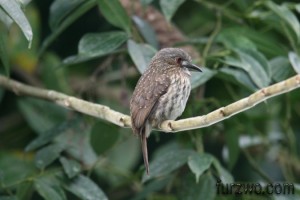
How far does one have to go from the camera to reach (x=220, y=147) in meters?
5.72

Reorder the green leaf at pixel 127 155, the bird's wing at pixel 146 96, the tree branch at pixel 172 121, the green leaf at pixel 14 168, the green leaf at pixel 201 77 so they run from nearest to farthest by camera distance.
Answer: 1. the tree branch at pixel 172 121
2. the bird's wing at pixel 146 96
3. the green leaf at pixel 201 77
4. the green leaf at pixel 14 168
5. the green leaf at pixel 127 155

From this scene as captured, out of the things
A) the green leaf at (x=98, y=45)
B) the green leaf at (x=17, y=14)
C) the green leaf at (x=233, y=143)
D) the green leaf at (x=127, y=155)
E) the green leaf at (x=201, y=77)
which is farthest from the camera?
the green leaf at (x=127, y=155)

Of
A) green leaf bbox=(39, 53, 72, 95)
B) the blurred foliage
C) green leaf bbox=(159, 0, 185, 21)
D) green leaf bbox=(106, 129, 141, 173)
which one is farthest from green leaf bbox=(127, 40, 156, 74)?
green leaf bbox=(106, 129, 141, 173)

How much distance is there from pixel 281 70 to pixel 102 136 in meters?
1.09

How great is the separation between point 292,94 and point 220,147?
1.27 m

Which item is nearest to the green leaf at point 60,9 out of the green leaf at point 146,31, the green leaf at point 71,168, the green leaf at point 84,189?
the green leaf at point 146,31

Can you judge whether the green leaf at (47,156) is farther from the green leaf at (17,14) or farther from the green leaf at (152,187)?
the green leaf at (17,14)

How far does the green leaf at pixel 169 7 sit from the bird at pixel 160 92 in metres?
0.24

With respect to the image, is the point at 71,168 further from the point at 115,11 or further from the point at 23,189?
the point at 115,11

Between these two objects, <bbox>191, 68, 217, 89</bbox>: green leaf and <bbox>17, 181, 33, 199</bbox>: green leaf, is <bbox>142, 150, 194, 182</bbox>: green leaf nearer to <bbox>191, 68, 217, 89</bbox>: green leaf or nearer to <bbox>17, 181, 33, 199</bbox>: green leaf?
<bbox>191, 68, 217, 89</bbox>: green leaf

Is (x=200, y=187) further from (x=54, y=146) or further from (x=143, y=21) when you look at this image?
(x=143, y=21)

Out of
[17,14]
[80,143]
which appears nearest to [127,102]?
[80,143]

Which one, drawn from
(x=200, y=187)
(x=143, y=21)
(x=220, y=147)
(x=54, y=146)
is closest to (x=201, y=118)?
(x=200, y=187)

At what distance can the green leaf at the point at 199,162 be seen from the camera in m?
3.78
